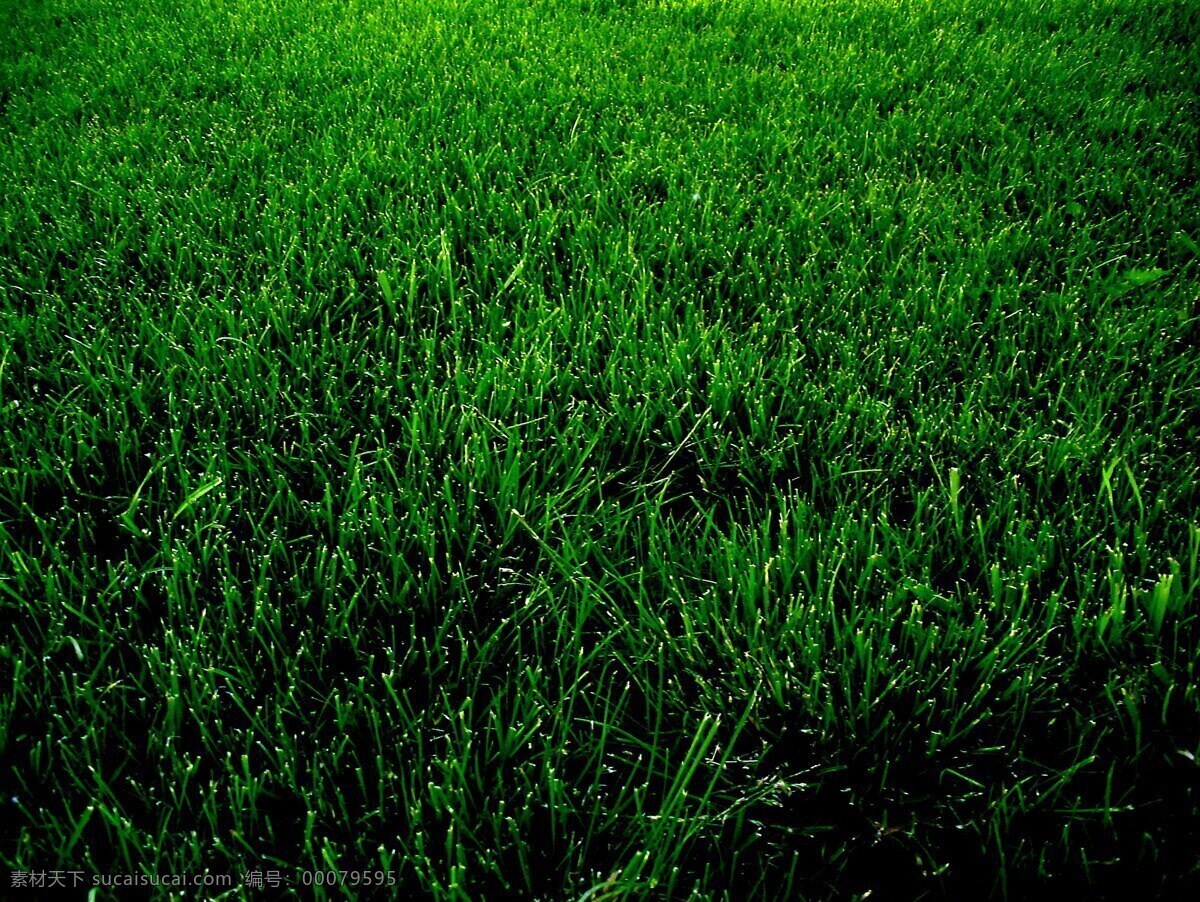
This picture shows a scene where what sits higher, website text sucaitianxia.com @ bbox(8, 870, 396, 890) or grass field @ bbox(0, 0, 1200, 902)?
grass field @ bbox(0, 0, 1200, 902)

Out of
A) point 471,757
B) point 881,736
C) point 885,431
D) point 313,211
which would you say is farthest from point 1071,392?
point 313,211

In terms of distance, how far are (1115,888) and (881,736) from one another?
1.06 ft

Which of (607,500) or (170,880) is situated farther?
(607,500)

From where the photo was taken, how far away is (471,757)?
115 cm

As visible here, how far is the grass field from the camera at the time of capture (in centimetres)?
107

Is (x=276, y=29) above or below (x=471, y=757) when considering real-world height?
above

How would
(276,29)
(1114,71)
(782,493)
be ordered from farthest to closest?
1. (276,29)
2. (1114,71)
3. (782,493)

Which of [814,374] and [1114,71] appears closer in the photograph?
[814,374]

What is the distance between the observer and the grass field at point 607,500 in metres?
1.07

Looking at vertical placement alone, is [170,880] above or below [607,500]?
below

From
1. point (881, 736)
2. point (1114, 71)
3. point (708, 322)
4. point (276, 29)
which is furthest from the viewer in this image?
point (276, 29)

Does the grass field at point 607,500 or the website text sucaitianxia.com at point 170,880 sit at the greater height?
the grass field at point 607,500

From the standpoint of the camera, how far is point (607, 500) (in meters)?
1.57

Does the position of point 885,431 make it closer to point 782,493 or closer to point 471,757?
point 782,493
